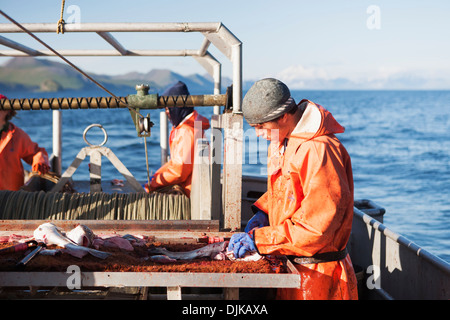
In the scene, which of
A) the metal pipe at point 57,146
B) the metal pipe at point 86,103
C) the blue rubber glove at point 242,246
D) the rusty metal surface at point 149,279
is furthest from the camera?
the metal pipe at point 57,146

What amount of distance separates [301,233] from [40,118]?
6174cm

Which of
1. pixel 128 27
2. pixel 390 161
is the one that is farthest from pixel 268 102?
pixel 390 161

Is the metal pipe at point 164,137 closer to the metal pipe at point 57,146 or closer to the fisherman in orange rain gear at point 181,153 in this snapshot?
the metal pipe at point 57,146

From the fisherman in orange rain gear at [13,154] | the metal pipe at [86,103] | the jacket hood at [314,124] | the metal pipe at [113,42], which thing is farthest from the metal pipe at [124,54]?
the jacket hood at [314,124]

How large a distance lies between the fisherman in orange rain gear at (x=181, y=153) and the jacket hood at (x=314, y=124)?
2853 mm

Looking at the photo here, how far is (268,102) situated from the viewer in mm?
3047

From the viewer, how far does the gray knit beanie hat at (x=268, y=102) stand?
305 cm

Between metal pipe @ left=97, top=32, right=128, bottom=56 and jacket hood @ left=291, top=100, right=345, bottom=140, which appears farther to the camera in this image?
metal pipe @ left=97, top=32, right=128, bottom=56

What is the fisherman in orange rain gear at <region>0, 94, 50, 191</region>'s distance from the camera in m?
A: 6.25

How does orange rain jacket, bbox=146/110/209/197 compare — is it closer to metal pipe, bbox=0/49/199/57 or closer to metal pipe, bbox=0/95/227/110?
metal pipe, bbox=0/49/199/57

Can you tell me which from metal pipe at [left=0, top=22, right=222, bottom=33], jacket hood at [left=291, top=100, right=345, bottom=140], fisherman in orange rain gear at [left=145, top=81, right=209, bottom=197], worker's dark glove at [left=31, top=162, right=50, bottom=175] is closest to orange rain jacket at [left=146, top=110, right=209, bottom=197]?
fisherman in orange rain gear at [left=145, top=81, right=209, bottom=197]

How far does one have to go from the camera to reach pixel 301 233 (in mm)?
2930
